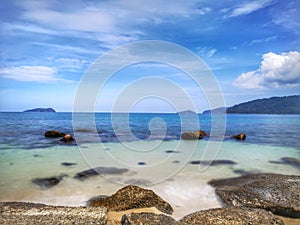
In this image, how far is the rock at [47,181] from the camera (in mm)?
8227

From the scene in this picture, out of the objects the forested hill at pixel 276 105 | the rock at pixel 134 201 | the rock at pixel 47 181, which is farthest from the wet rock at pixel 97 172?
the forested hill at pixel 276 105

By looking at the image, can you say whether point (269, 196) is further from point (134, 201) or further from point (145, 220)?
point (145, 220)

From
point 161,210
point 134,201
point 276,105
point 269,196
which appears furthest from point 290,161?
point 276,105

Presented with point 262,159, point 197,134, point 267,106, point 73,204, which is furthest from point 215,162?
point 267,106

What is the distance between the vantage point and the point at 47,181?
28.3 ft

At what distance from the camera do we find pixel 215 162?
12328 mm

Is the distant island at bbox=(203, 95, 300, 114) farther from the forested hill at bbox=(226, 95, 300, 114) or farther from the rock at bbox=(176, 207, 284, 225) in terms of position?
the rock at bbox=(176, 207, 284, 225)

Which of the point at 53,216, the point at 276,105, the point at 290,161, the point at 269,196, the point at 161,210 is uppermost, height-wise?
the point at 276,105

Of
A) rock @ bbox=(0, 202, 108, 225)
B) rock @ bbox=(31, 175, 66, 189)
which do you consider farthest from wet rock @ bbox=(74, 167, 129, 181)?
rock @ bbox=(0, 202, 108, 225)

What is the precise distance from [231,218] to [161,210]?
1903mm

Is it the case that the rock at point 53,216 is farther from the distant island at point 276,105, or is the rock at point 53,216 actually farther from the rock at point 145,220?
the distant island at point 276,105

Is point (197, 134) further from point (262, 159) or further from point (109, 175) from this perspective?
point (109, 175)

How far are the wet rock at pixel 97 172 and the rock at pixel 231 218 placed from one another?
5.56 meters

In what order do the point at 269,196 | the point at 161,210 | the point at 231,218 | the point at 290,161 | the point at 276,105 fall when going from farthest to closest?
the point at 276,105, the point at 290,161, the point at 269,196, the point at 161,210, the point at 231,218
